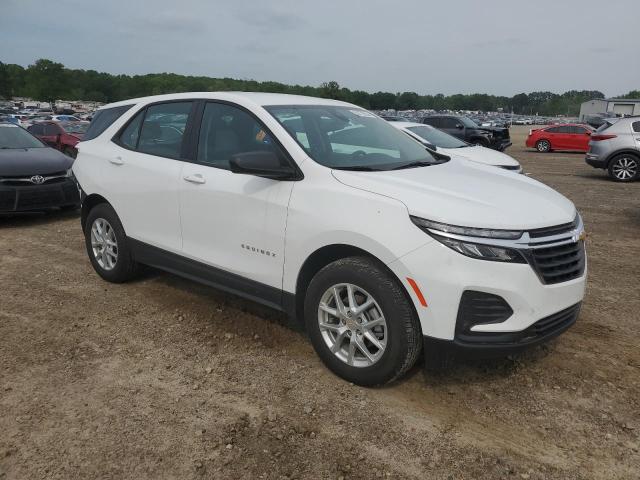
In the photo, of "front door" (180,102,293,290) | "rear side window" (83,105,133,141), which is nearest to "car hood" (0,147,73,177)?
"rear side window" (83,105,133,141)

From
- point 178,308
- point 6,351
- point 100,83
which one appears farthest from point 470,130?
point 100,83

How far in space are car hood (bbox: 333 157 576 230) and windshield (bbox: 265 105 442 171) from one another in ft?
0.71

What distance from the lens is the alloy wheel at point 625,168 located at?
13.4 meters

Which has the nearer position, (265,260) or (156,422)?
(156,422)

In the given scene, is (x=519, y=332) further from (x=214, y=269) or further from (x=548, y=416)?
(x=214, y=269)

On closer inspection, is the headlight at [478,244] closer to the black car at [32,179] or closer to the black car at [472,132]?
the black car at [32,179]

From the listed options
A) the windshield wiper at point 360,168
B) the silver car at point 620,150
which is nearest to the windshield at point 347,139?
the windshield wiper at point 360,168

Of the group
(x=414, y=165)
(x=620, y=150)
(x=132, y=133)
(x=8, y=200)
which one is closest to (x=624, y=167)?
(x=620, y=150)

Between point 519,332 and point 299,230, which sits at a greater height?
point 299,230

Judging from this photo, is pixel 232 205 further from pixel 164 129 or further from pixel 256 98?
pixel 164 129

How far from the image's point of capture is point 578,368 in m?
3.53

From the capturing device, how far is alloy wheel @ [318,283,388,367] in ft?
10.0

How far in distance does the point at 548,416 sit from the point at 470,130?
58.3 feet

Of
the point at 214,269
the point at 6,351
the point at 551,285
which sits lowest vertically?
the point at 6,351
